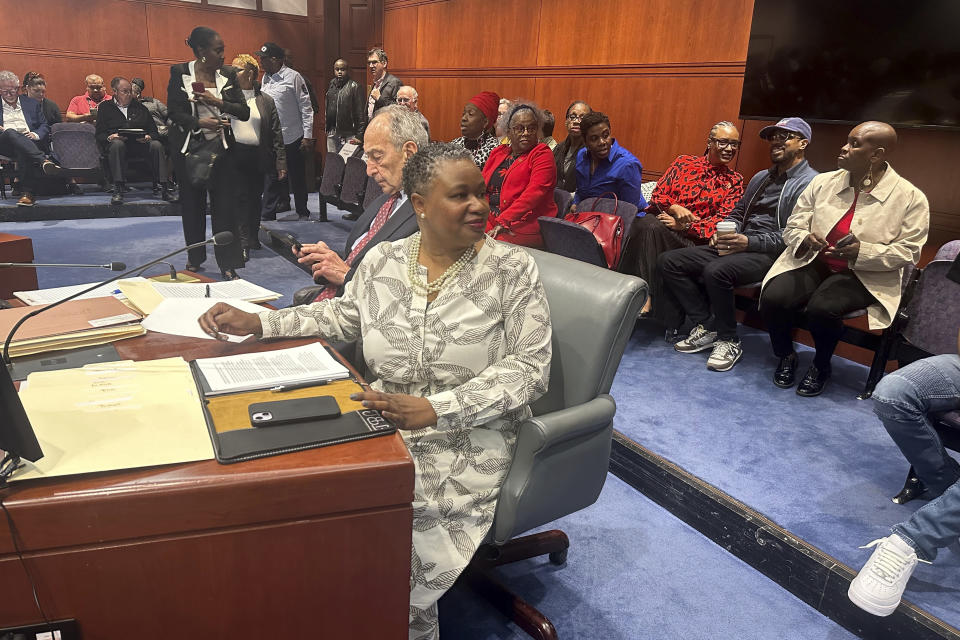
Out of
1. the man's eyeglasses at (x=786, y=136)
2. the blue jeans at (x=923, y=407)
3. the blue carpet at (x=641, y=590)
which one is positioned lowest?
the blue carpet at (x=641, y=590)

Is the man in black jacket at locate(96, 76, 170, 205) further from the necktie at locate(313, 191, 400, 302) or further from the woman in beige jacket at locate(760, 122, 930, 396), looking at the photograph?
the woman in beige jacket at locate(760, 122, 930, 396)

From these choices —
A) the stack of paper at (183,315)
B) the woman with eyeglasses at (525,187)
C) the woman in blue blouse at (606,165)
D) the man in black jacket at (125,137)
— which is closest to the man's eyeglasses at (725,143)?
the woman in blue blouse at (606,165)

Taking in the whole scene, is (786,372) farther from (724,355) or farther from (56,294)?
(56,294)

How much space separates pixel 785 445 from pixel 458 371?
5.78 feet

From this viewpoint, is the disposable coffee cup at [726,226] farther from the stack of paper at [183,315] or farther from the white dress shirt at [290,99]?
the white dress shirt at [290,99]

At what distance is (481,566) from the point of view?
71.1 inches

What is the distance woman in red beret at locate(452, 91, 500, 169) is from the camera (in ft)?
15.7

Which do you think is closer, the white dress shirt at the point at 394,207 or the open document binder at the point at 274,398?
the open document binder at the point at 274,398

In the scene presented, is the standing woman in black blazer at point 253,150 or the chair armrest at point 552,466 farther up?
the standing woman in black blazer at point 253,150

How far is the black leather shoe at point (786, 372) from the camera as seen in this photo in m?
3.23

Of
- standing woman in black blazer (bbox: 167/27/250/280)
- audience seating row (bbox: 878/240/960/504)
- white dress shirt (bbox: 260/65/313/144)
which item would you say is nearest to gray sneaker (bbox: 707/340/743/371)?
audience seating row (bbox: 878/240/960/504)

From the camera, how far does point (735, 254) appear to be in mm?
3504

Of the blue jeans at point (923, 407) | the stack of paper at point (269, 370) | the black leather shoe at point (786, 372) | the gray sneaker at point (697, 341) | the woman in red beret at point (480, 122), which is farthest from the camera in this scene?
the woman in red beret at point (480, 122)

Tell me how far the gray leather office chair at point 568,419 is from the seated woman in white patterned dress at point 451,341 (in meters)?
0.07
